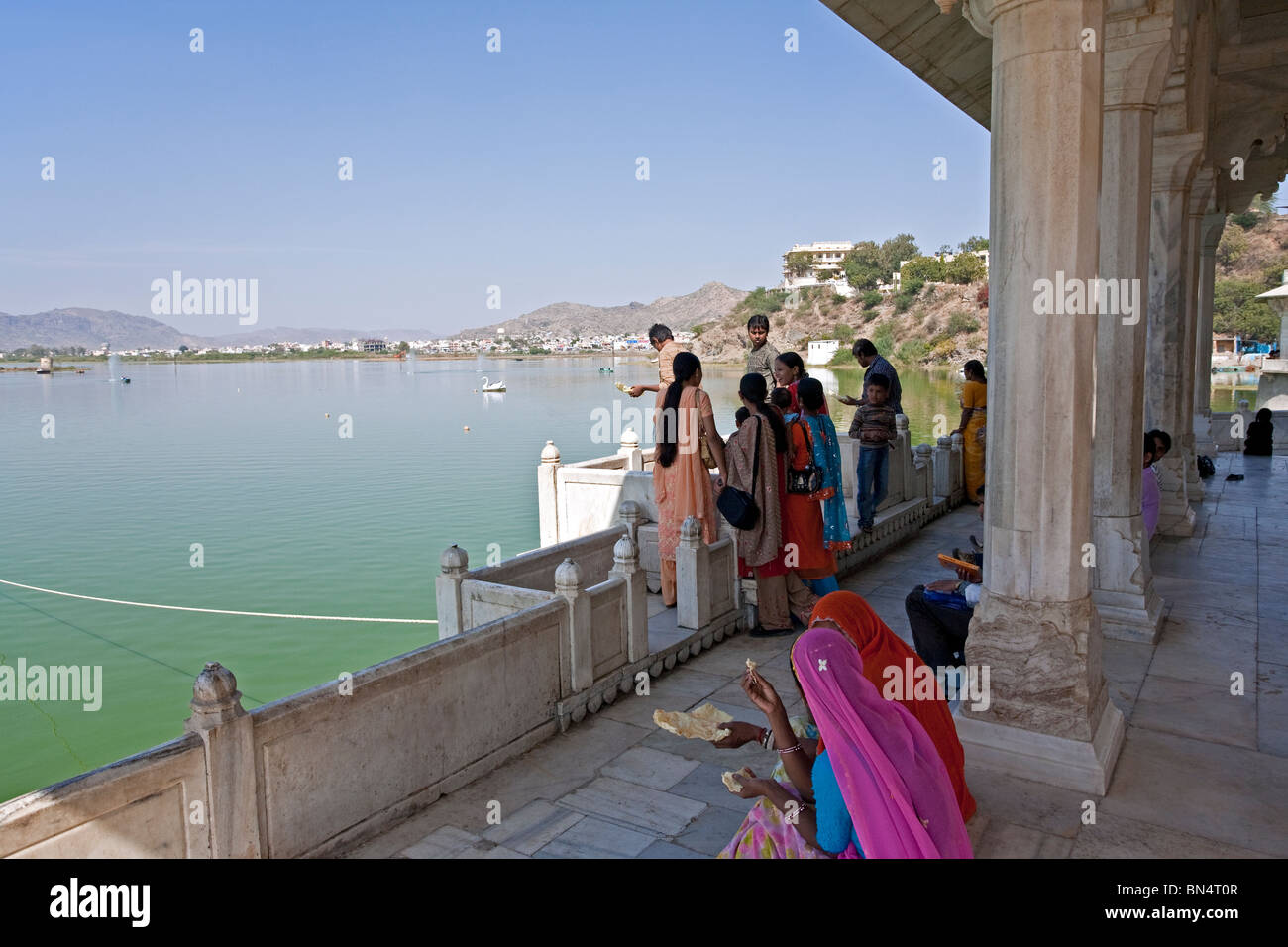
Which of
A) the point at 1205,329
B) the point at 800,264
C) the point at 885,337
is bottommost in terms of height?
the point at 1205,329

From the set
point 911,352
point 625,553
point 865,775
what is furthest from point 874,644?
point 911,352

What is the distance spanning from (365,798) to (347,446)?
101ft

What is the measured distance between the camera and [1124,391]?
557 cm

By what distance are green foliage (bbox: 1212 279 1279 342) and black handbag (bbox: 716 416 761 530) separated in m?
61.8

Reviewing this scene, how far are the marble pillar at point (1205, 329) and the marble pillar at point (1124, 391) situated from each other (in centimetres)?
840

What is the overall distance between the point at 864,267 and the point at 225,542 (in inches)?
3574

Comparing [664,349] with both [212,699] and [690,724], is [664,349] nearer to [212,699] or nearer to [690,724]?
[690,724]

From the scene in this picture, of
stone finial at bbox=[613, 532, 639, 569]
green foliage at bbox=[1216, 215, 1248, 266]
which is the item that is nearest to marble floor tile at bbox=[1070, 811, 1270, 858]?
stone finial at bbox=[613, 532, 639, 569]

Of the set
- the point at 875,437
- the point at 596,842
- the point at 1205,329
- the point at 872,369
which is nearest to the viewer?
the point at 596,842

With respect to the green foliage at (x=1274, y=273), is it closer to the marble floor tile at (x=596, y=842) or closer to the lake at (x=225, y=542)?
the lake at (x=225, y=542)

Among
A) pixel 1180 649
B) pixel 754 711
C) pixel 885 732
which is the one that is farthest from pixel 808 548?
pixel 885 732

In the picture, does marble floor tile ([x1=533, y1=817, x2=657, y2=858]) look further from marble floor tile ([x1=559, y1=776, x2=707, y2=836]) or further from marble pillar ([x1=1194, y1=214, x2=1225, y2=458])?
marble pillar ([x1=1194, y1=214, x2=1225, y2=458])

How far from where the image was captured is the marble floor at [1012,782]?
128 inches

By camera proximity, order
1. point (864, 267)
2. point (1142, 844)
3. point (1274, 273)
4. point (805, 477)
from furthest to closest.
Answer: point (864, 267)
point (1274, 273)
point (805, 477)
point (1142, 844)
